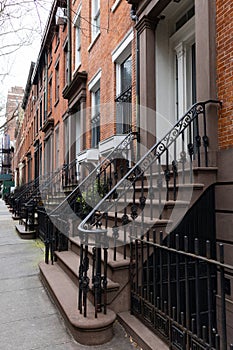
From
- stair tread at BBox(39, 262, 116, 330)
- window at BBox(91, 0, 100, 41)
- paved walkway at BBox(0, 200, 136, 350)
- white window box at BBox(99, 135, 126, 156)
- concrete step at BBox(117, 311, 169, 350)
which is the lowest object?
paved walkway at BBox(0, 200, 136, 350)

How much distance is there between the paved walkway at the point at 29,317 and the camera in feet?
9.48

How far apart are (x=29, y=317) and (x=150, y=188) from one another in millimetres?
2064

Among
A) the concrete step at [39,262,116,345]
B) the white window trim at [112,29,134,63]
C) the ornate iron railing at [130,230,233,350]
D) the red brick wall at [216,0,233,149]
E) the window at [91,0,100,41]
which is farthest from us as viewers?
the window at [91,0,100,41]

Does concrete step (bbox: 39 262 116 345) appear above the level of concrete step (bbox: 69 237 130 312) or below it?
below

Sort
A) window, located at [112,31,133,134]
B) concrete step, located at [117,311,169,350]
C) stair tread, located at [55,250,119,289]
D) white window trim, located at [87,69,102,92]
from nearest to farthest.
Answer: concrete step, located at [117,311,169,350] < stair tread, located at [55,250,119,289] < window, located at [112,31,133,134] < white window trim, located at [87,69,102,92]

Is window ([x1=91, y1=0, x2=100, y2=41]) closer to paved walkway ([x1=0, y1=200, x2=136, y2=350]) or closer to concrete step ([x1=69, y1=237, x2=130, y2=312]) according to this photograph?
paved walkway ([x1=0, y1=200, x2=136, y2=350])

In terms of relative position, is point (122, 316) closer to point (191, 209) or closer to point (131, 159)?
point (191, 209)

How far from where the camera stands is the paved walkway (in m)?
2.89

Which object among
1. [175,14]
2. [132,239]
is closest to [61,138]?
[175,14]

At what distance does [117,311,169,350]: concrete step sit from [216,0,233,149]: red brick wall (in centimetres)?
239

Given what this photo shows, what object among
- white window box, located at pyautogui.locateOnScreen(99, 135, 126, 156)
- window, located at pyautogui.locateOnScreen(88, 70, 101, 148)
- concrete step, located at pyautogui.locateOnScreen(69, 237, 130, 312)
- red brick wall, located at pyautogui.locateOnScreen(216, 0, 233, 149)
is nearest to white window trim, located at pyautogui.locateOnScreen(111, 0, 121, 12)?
window, located at pyautogui.locateOnScreen(88, 70, 101, 148)

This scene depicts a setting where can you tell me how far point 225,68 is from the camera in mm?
4027

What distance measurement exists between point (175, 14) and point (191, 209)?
4.21 meters

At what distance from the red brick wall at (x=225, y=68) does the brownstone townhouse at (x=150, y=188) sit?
0.06 ft
